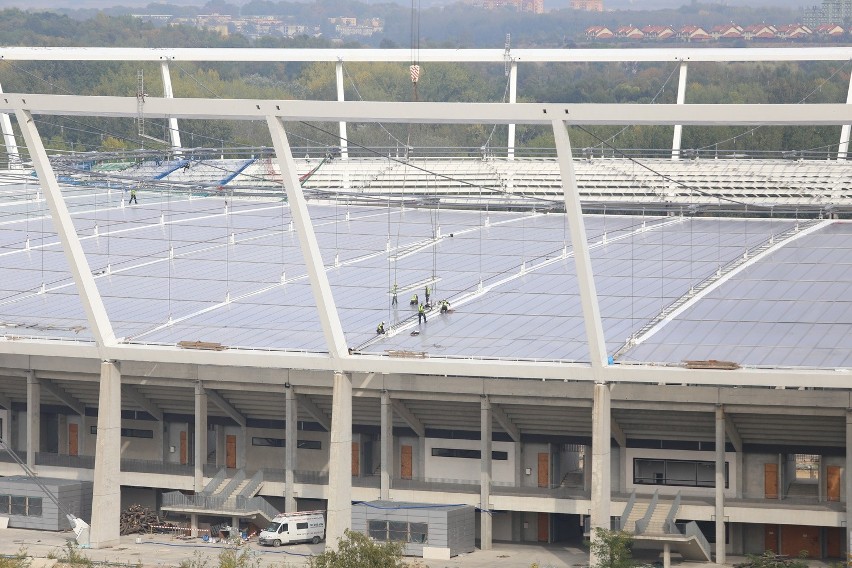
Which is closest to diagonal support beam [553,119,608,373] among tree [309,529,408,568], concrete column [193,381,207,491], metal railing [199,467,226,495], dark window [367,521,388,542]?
dark window [367,521,388,542]

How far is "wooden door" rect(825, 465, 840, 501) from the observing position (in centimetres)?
5362

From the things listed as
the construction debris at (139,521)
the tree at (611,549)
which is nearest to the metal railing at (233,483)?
the construction debris at (139,521)

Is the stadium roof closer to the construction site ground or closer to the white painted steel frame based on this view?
→ the white painted steel frame

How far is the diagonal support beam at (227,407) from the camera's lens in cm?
5709

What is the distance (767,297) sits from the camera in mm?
57125

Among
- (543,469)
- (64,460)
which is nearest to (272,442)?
(64,460)

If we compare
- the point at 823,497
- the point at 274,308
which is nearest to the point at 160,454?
the point at 274,308

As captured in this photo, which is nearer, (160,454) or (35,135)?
(35,135)

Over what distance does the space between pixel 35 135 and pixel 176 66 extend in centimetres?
10667

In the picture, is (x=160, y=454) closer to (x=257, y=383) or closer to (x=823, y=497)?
(x=257, y=383)

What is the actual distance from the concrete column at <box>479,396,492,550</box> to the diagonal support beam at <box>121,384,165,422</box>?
11329 mm

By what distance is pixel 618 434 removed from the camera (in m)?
54.3

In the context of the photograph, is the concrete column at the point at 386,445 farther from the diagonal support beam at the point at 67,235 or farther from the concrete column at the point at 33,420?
the concrete column at the point at 33,420

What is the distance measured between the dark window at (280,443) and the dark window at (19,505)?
7.26 metres
